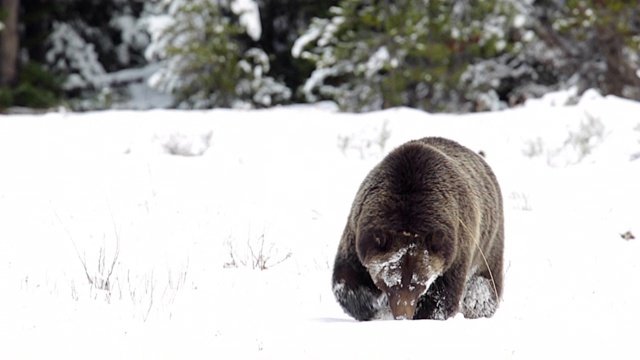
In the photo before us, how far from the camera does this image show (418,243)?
4.38 m

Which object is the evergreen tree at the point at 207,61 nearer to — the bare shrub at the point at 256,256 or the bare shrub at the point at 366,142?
the bare shrub at the point at 366,142

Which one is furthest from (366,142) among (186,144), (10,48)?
(10,48)

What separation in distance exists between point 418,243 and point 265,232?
3249 mm

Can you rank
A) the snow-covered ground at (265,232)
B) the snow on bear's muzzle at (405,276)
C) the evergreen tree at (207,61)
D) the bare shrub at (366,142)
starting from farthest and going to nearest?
the evergreen tree at (207,61)
the bare shrub at (366,142)
the snow on bear's muzzle at (405,276)
the snow-covered ground at (265,232)

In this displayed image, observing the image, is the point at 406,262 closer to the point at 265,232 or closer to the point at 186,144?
the point at 265,232

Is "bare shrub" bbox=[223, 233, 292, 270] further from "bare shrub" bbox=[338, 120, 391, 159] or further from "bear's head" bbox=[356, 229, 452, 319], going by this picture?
"bare shrub" bbox=[338, 120, 391, 159]

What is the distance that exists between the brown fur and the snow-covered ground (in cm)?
31

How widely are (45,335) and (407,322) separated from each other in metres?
1.83

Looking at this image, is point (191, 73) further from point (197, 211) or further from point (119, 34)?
point (197, 211)

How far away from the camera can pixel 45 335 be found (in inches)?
164

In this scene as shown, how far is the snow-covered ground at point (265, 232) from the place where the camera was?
405 cm

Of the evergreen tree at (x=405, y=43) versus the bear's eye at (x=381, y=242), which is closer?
the bear's eye at (x=381, y=242)

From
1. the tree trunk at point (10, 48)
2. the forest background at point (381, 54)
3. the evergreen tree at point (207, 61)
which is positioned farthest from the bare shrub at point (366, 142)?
the tree trunk at point (10, 48)

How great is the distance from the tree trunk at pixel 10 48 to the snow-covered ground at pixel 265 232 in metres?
9.01
